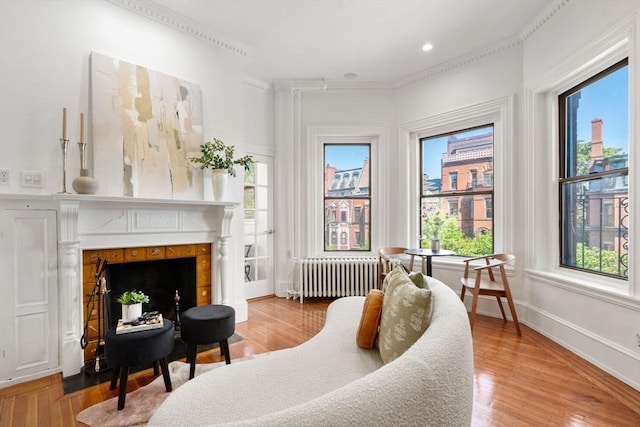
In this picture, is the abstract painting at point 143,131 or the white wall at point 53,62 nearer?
the white wall at point 53,62

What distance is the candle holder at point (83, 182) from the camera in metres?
2.44

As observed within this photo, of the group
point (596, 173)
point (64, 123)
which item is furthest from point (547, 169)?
point (64, 123)

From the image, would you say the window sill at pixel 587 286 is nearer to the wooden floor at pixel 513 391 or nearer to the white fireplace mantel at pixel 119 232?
the wooden floor at pixel 513 391

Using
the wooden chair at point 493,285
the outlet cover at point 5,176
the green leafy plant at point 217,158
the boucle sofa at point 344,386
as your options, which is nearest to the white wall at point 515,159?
the wooden chair at point 493,285

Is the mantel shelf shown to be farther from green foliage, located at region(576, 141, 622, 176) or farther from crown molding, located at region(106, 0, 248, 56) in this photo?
green foliage, located at region(576, 141, 622, 176)

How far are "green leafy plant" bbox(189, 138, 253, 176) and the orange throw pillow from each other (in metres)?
2.19

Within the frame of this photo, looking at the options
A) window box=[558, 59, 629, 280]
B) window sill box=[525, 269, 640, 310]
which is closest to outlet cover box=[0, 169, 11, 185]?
window sill box=[525, 269, 640, 310]

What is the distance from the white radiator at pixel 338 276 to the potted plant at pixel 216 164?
1729 mm

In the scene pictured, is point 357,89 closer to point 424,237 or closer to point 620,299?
point 424,237

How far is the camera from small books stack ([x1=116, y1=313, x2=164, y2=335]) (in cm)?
208

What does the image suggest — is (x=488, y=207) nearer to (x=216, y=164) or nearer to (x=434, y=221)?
(x=434, y=221)

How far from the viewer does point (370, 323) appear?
171 cm

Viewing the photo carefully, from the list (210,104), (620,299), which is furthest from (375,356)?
(210,104)

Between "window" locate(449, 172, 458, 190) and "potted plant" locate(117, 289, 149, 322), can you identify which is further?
"window" locate(449, 172, 458, 190)
